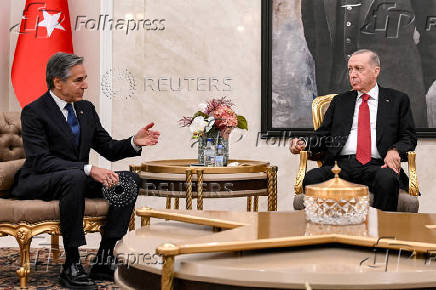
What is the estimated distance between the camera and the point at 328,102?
4816 mm

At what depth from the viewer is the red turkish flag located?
19.4 feet

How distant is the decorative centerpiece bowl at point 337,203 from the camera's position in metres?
2.16

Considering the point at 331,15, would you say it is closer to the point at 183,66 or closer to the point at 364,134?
the point at 183,66

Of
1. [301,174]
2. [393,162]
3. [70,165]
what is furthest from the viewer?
[301,174]

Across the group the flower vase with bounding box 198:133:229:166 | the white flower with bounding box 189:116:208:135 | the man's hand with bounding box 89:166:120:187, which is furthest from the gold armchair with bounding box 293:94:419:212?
the man's hand with bounding box 89:166:120:187

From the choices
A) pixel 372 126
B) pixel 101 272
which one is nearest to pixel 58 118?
pixel 101 272

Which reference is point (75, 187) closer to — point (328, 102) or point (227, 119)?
point (227, 119)

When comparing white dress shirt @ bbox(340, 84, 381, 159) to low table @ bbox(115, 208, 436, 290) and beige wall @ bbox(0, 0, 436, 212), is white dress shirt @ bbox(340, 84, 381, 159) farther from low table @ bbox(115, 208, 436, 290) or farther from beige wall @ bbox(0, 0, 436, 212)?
low table @ bbox(115, 208, 436, 290)

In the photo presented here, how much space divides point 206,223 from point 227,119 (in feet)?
7.36

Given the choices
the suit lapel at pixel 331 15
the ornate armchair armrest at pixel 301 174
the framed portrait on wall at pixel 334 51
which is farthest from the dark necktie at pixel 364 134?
the suit lapel at pixel 331 15

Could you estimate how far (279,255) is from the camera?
6.14 feet

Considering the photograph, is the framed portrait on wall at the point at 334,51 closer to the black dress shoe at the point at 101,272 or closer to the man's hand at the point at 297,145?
the man's hand at the point at 297,145

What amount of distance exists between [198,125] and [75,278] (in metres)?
1.44

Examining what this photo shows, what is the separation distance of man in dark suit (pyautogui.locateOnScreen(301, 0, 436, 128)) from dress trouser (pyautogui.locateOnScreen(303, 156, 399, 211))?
171cm
